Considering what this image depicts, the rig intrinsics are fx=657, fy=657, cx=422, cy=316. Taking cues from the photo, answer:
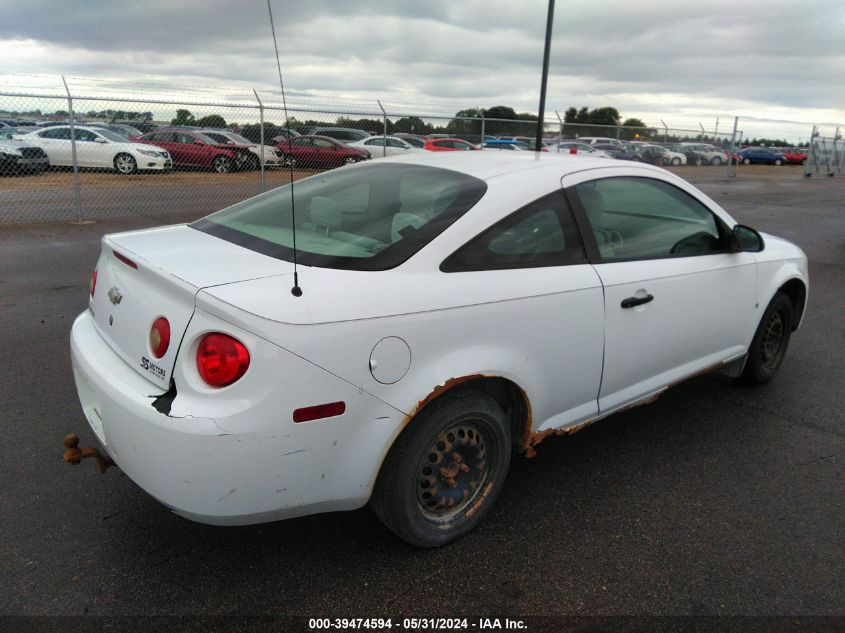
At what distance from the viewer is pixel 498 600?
93.5 inches

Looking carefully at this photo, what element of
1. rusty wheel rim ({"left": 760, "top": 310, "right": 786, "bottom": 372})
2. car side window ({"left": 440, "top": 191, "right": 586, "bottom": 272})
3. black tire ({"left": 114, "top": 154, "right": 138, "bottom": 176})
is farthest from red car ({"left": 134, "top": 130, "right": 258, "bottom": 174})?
car side window ({"left": 440, "top": 191, "right": 586, "bottom": 272})

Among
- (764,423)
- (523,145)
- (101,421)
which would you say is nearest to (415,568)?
(101,421)

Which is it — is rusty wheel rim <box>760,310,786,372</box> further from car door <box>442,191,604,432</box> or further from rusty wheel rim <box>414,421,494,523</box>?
rusty wheel rim <box>414,421,494,523</box>

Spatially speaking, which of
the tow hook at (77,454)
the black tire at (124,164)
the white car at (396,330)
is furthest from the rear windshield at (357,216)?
the black tire at (124,164)

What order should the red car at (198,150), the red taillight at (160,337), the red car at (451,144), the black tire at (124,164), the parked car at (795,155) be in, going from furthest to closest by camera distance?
the parked car at (795,155)
the red car at (451,144)
the red car at (198,150)
the black tire at (124,164)
the red taillight at (160,337)

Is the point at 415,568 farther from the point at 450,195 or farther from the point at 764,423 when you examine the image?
the point at 764,423

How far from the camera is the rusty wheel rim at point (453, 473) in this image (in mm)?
2549

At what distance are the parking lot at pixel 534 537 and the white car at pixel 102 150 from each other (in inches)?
515

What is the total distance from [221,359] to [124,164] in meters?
15.8

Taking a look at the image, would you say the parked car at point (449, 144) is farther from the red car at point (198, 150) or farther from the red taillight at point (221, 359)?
the red taillight at point (221, 359)

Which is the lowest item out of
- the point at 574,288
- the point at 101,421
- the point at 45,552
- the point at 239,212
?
the point at 45,552

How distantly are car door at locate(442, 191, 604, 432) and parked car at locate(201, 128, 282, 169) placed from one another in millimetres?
12435

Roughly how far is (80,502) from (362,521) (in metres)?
1.24

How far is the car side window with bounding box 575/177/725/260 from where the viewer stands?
3.12 meters
